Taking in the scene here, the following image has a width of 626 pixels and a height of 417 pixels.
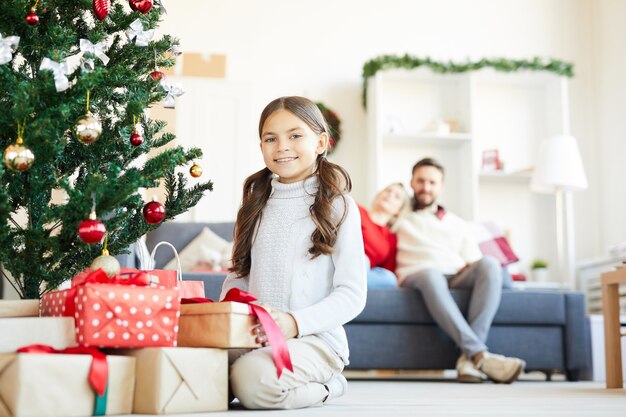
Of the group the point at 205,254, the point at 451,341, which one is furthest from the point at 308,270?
the point at 205,254

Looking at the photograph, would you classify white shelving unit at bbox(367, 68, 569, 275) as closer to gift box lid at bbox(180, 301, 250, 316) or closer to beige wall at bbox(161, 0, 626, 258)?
beige wall at bbox(161, 0, 626, 258)

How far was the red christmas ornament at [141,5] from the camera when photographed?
1.80 m

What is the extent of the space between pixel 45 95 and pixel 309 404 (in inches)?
32.8

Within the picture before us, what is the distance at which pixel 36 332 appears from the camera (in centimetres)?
149

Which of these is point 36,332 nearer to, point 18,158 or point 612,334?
point 18,158

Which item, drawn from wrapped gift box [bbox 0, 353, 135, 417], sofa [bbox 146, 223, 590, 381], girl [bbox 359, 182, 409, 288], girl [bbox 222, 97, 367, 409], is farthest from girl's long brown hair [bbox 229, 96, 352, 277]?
girl [bbox 359, 182, 409, 288]

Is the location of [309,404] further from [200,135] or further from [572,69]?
[572,69]

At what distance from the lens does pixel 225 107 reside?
5141mm

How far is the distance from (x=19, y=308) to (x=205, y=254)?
7.72 feet

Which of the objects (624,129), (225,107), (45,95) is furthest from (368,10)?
(45,95)

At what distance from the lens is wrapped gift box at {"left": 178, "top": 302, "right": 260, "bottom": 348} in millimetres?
1563

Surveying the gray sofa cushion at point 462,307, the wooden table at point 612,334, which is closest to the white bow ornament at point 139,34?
the wooden table at point 612,334

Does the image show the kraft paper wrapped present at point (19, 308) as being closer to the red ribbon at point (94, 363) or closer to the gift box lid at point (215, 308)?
the red ribbon at point (94, 363)

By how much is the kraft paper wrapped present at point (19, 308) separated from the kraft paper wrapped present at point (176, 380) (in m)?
0.24
